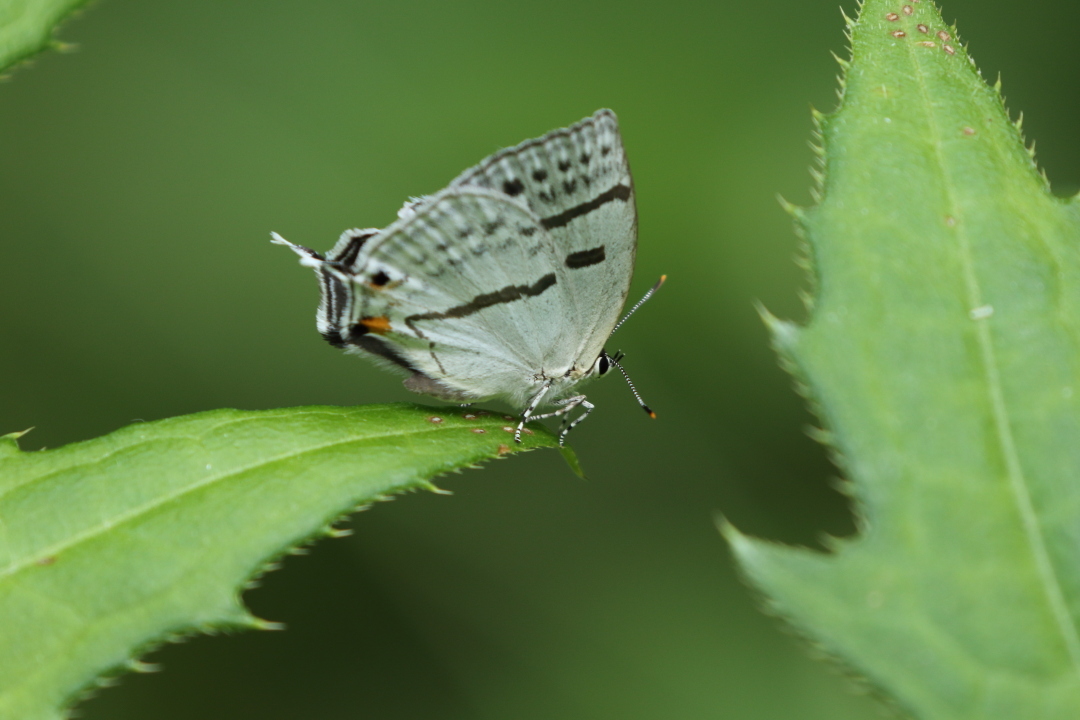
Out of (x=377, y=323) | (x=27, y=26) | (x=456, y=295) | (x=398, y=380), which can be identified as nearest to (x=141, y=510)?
(x=27, y=26)

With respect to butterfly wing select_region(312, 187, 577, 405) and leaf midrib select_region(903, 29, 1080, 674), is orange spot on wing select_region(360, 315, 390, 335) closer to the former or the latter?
butterfly wing select_region(312, 187, 577, 405)

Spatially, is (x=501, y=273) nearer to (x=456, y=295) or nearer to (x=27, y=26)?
(x=456, y=295)

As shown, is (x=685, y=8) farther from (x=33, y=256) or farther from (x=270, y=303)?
(x=33, y=256)

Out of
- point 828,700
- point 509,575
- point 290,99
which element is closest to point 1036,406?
point 828,700

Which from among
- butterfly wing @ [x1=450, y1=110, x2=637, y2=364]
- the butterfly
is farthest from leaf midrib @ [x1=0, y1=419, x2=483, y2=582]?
butterfly wing @ [x1=450, y1=110, x2=637, y2=364]

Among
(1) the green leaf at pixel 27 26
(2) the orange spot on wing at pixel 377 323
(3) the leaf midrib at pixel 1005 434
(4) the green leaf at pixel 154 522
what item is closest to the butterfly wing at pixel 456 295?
(2) the orange spot on wing at pixel 377 323

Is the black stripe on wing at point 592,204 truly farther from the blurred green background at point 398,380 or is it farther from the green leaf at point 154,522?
the blurred green background at point 398,380

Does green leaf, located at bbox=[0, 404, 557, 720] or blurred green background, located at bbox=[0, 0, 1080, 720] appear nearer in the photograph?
green leaf, located at bbox=[0, 404, 557, 720]
